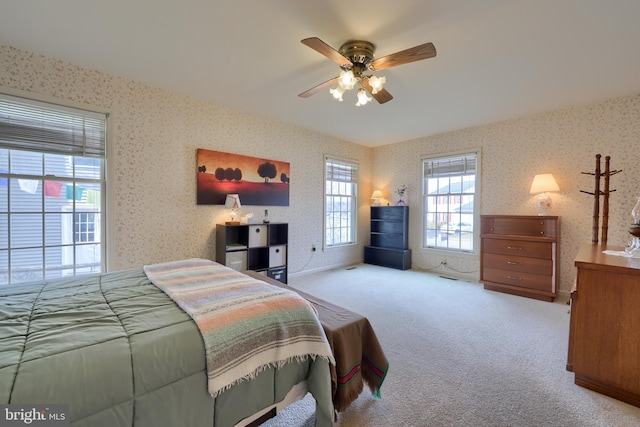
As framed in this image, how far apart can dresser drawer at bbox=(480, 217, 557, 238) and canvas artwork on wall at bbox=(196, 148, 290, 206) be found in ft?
10.6

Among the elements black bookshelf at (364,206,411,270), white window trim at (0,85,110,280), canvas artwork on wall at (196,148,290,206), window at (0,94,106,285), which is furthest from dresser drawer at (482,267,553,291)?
window at (0,94,106,285)

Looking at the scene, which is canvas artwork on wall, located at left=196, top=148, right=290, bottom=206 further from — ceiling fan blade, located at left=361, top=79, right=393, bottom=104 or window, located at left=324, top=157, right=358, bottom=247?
ceiling fan blade, located at left=361, top=79, right=393, bottom=104

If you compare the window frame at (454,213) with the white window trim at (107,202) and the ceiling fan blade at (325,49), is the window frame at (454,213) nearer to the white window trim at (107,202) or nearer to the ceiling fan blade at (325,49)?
the ceiling fan blade at (325,49)

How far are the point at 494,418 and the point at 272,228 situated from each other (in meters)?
3.36

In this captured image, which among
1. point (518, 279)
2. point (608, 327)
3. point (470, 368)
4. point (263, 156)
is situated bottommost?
point (470, 368)

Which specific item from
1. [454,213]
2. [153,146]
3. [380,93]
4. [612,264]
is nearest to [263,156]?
[153,146]

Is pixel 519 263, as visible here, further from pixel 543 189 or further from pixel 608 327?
pixel 608 327

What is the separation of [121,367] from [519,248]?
14.9 ft

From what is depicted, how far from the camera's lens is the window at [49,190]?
2.49 metres

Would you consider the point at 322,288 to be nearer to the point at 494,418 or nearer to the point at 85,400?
the point at 494,418

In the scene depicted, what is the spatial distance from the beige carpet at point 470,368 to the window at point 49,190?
2.79m

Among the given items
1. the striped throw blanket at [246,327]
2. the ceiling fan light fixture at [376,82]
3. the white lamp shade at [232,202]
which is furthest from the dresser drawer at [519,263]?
the white lamp shade at [232,202]

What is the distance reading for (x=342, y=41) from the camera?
2.25 metres

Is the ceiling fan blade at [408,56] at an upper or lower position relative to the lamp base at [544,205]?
upper
